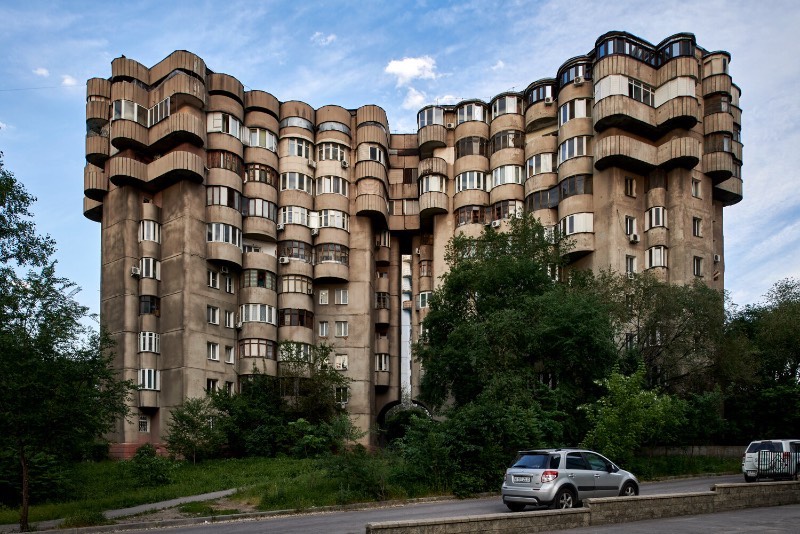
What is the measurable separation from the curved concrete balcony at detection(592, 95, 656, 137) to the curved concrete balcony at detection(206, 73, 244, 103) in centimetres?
2565

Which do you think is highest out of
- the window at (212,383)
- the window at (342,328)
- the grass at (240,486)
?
the window at (342,328)

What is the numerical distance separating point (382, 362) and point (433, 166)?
53.3ft

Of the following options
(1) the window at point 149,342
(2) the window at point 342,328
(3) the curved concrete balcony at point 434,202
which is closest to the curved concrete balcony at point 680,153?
(3) the curved concrete balcony at point 434,202

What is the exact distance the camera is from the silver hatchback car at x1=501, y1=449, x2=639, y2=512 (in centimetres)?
1802

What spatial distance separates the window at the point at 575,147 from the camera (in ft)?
168

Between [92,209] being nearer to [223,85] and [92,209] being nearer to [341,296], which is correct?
[223,85]

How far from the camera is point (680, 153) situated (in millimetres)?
48125

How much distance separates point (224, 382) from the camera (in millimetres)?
50469

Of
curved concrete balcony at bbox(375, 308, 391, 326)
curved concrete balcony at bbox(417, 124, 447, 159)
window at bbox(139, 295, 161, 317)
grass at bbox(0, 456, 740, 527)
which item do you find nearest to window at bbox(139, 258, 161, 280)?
window at bbox(139, 295, 161, 317)

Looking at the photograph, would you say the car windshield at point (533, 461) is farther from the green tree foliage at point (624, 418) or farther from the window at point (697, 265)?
the window at point (697, 265)

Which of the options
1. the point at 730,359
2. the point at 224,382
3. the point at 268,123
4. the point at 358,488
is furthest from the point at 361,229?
the point at 358,488

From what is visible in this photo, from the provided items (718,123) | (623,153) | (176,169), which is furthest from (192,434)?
(718,123)

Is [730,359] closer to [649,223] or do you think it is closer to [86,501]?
[649,223]

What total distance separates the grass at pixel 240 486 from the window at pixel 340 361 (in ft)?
49.0
